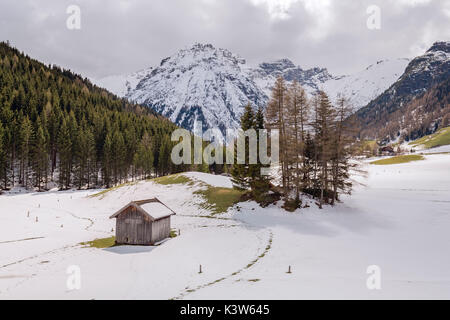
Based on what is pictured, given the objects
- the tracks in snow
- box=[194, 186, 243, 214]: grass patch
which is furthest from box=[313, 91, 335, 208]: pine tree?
the tracks in snow

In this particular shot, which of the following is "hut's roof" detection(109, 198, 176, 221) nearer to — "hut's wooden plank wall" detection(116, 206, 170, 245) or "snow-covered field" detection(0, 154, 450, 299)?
"hut's wooden plank wall" detection(116, 206, 170, 245)

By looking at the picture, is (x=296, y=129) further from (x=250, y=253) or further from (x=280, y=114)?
(x=250, y=253)

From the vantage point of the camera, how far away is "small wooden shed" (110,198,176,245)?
1150 inches

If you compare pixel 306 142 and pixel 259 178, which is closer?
pixel 306 142

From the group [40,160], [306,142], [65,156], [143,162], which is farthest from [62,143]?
[306,142]

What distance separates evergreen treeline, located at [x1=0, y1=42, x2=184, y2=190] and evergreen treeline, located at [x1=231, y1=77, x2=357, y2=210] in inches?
2269

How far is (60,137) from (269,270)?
8438 cm

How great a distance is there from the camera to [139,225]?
29.6 meters

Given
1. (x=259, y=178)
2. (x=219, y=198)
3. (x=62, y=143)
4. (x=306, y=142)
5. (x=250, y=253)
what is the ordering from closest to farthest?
(x=250, y=253)
(x=306, y=142)
(x=259, y=178)
(x=219, y=198)
(x=62, y=143)

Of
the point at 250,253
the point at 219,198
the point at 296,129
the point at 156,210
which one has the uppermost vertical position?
the point at 296,129

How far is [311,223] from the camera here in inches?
1297

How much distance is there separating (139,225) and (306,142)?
26.8m
